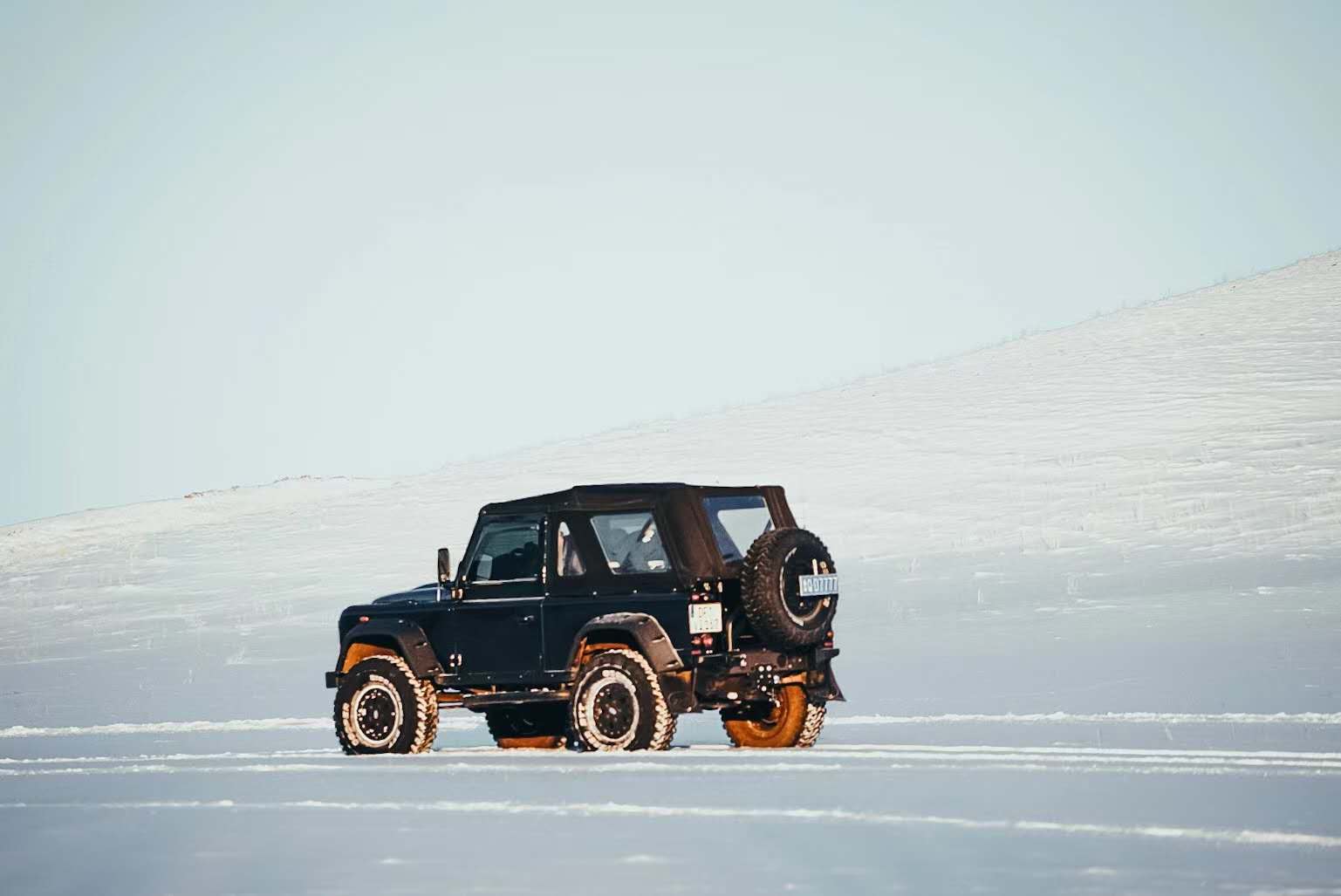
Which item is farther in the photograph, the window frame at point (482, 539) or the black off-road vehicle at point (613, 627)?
the window frame at point (482, 539)

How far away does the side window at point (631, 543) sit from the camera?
14344 millimetres

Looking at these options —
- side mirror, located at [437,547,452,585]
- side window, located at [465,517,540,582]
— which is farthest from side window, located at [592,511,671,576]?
side mirror, located at [437,547,452,585]

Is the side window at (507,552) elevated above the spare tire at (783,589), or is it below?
above

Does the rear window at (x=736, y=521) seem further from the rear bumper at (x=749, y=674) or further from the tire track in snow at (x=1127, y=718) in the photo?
the tire track in snow at (x=1127, y=718)

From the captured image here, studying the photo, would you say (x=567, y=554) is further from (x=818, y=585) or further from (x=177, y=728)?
(x=177, y=728)

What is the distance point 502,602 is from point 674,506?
1598 mm

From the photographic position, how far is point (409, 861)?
915cm

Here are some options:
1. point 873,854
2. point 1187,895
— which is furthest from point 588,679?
point 1187,895

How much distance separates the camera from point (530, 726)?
16.1 meters

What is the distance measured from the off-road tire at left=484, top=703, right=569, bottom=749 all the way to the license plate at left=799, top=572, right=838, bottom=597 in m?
2.81

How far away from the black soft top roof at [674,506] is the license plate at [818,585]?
55 cm

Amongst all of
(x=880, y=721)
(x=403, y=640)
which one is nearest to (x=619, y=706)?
(x=403, y=640)

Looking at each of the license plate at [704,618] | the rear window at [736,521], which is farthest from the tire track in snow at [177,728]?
the license plate at [704,618]

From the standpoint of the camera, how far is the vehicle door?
1479 centimetres
